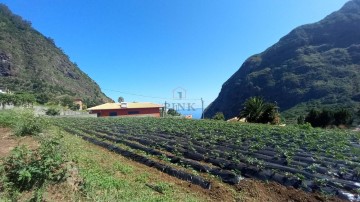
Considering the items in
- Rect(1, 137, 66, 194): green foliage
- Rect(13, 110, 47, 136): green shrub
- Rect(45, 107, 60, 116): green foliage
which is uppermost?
Rect(45, 107, 60, 116): green foliage

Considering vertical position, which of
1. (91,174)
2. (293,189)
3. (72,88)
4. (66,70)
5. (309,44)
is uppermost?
(309,44)

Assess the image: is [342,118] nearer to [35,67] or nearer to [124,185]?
[124,185]

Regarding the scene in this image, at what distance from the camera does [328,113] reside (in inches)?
1646

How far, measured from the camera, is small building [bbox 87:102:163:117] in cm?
5134

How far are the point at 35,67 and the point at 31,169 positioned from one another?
83.1 meters

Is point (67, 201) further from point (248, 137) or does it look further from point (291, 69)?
point (291, 69)

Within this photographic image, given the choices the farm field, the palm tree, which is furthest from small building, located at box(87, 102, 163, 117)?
the farm field

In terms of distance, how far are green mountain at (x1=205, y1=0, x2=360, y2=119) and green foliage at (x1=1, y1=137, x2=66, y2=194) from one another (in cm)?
6842

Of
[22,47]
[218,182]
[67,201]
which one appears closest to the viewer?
[67,201]

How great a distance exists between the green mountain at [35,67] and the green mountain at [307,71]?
2036 inches

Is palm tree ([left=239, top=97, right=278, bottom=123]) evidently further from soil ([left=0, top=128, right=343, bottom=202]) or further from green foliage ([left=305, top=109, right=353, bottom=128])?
soil ([left=0, top=128, right=343, bottom=202])

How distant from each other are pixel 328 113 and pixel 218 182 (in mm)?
40209

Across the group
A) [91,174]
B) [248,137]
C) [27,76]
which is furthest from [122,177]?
[27,76]

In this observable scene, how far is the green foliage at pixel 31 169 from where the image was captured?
5.32 meters
